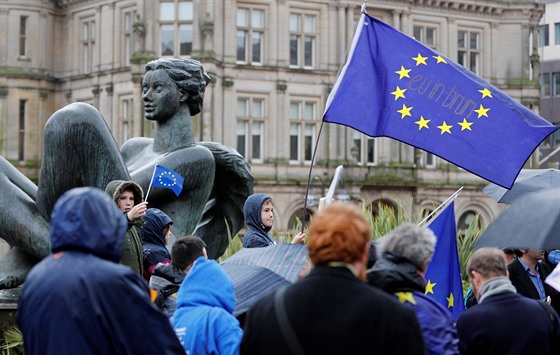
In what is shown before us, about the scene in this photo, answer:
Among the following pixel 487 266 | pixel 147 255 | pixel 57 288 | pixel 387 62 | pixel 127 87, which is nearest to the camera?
pixel 57 288

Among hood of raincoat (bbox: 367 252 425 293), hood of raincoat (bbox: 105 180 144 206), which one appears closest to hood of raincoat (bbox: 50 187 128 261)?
hood of raincoat (bbox: 367 252 425 293)

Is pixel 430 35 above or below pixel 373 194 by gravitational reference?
above

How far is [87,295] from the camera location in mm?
4633

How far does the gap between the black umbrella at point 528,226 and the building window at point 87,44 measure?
46.0m

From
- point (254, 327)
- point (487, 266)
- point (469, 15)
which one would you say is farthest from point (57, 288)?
point (469, 15)

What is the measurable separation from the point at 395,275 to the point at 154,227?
319 cm

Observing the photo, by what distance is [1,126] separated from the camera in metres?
50.6

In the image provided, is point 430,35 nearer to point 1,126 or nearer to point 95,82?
point 95,82

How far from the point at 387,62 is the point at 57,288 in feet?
16.7

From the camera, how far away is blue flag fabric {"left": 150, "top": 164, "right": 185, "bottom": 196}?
8.99m

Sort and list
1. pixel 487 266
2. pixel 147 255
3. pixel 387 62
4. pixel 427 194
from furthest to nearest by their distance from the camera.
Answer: pixel 427 194
pixel 387 62
pixel 147 255
pixel 487 266

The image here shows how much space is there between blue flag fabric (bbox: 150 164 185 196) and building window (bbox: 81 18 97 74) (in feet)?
140

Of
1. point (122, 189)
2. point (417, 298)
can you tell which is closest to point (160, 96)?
point (122, 189)

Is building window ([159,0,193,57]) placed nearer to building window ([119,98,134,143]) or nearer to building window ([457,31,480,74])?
building window ([119,98,134,143])
